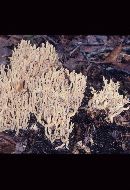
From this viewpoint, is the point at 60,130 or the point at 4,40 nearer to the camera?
the point at 60,130

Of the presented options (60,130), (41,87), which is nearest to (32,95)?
(41,87)

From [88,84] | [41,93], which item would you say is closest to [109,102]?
[88,84]

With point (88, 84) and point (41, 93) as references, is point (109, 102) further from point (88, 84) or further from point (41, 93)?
point (41, 93)

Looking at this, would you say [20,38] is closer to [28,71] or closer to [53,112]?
[28,71]

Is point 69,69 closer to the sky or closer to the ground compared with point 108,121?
closer to the sky
